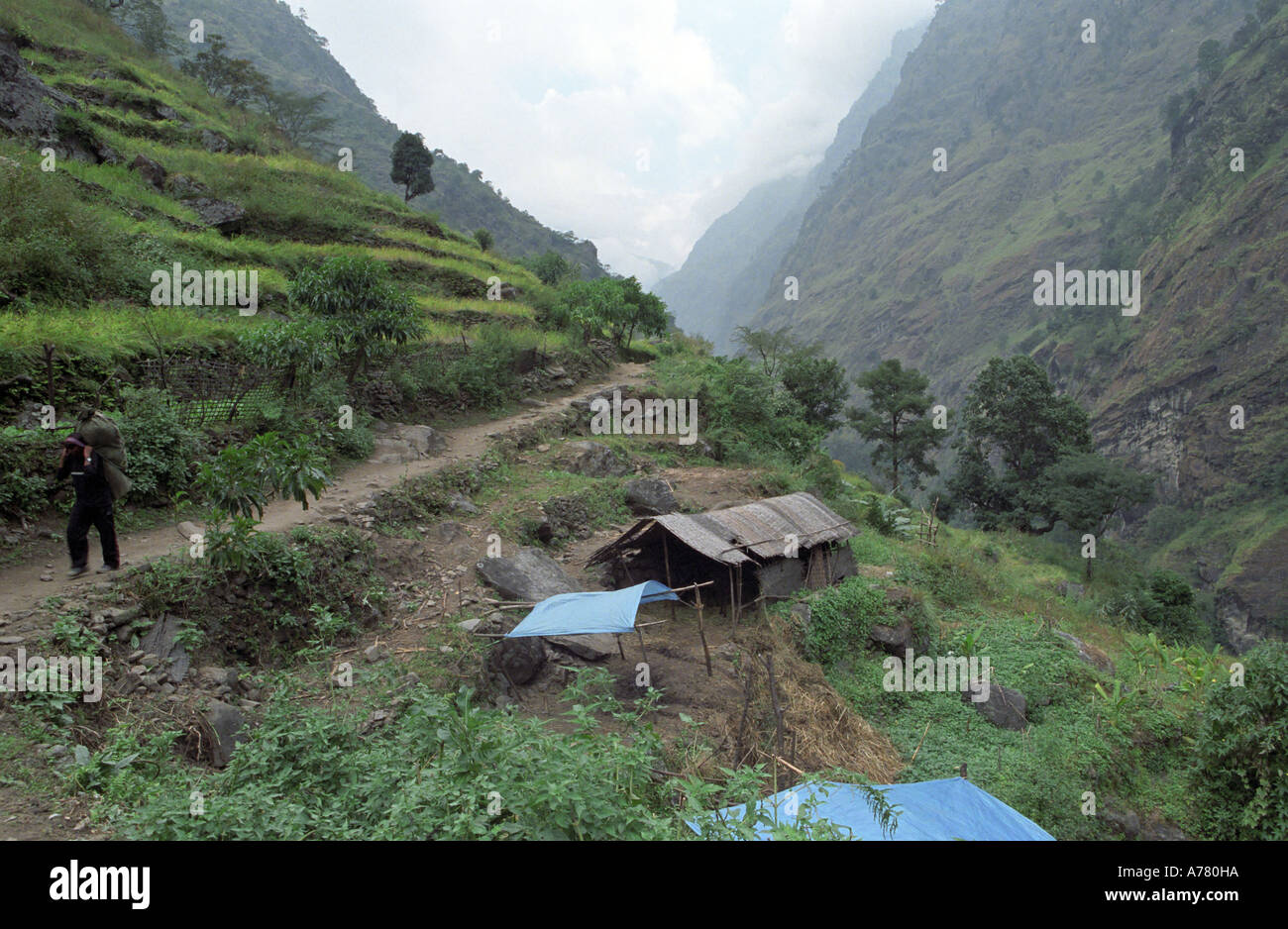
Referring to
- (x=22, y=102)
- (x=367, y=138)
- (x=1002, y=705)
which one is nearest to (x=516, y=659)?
(x=1002, y=705)

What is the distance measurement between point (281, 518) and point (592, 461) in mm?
7363

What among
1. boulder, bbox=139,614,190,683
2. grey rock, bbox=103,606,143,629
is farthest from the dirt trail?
boulder, bbox=139,614,190,683

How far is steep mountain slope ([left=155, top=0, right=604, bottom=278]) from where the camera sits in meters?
62.5

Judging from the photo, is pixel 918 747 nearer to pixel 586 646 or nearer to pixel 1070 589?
pixel 586 646

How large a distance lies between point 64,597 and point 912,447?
34.3m

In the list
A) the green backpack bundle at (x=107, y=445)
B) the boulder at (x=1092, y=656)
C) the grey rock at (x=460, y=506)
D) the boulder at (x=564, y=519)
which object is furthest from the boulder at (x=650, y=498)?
the green backpack bundle at (x=107, y=445)

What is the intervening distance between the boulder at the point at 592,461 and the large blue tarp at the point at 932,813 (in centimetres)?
968

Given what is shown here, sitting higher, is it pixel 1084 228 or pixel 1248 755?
pixel 1084 228

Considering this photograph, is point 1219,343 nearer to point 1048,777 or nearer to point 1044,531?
point 1044,531

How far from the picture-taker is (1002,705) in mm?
9641

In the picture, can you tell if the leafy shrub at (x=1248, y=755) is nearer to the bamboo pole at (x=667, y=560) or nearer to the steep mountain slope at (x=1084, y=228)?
the bamboo pole at (x=667, y=560)

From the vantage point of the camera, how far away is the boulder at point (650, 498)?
44.5ft

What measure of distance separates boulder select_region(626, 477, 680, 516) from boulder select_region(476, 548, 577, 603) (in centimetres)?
396
